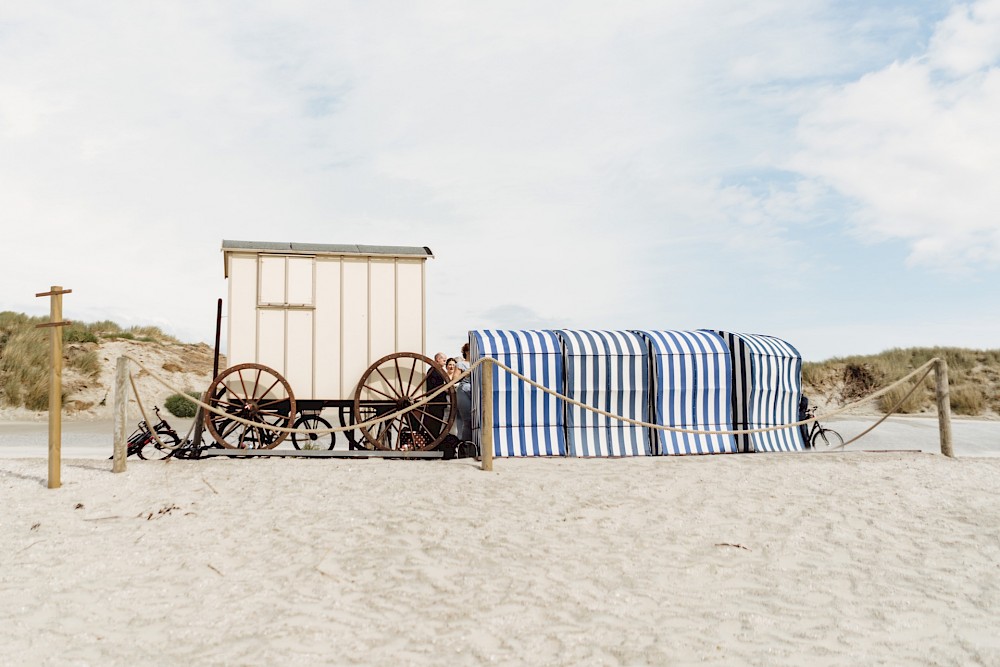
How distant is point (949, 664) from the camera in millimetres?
4582

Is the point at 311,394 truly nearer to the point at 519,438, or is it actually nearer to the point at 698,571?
the point at 519,438

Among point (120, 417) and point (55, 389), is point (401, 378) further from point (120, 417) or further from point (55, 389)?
point (55, 389)

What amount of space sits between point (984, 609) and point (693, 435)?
268 inches

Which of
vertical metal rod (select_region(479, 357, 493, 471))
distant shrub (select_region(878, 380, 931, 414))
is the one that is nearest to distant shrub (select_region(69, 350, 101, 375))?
vertical metal rod (select_region(479, 357, 493, 471))

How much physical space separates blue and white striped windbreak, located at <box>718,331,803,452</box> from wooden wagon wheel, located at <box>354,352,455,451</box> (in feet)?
16.2

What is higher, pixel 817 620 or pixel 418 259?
pixel 418 259

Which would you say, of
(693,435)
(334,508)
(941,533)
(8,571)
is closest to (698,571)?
(941,533)

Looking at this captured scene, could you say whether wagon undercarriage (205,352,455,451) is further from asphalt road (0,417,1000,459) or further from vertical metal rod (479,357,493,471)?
asphalt road (0,417,1000,459)

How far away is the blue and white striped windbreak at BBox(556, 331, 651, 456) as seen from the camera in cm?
1191

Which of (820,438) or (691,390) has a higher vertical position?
(691,390)

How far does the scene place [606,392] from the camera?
474 inches

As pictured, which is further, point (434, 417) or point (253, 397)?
point (434, 417)

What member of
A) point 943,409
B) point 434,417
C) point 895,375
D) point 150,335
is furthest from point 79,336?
point 895,375

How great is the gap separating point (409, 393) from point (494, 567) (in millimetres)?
5397
